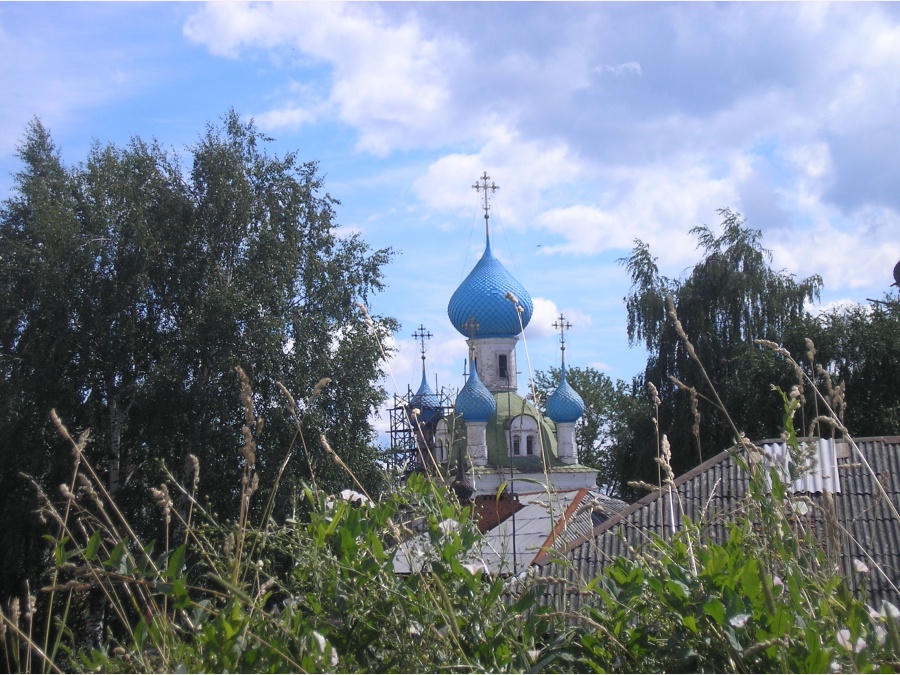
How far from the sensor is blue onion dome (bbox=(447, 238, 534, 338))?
1390 inches

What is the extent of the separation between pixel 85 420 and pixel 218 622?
1711 centimetres

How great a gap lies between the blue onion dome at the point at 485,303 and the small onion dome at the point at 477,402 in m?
2.78

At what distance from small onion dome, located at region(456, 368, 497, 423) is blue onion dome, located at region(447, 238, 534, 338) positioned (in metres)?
2.78

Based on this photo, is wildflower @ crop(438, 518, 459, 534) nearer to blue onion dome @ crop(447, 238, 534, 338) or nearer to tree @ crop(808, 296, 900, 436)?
tree @ crop(808, 296, 900, 436)

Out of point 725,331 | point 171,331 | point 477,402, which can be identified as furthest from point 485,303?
point 171,331

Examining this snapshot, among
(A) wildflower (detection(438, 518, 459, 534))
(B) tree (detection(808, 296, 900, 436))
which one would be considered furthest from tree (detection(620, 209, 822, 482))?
(A) wildflower (detection(438, 518, 459, 534))

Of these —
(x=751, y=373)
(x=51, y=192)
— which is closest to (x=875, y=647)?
(x=51, y=192)

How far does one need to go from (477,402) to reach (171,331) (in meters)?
16.1

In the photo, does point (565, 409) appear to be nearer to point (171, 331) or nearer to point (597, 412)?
point (597, 412)

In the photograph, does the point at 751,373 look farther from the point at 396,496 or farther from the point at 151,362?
the point at 396,496

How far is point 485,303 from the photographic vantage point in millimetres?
35594

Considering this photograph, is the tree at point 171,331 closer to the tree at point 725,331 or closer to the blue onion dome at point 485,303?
the tree at point 725,331

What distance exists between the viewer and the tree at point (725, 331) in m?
25.1

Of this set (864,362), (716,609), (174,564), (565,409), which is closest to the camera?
(716,609)
